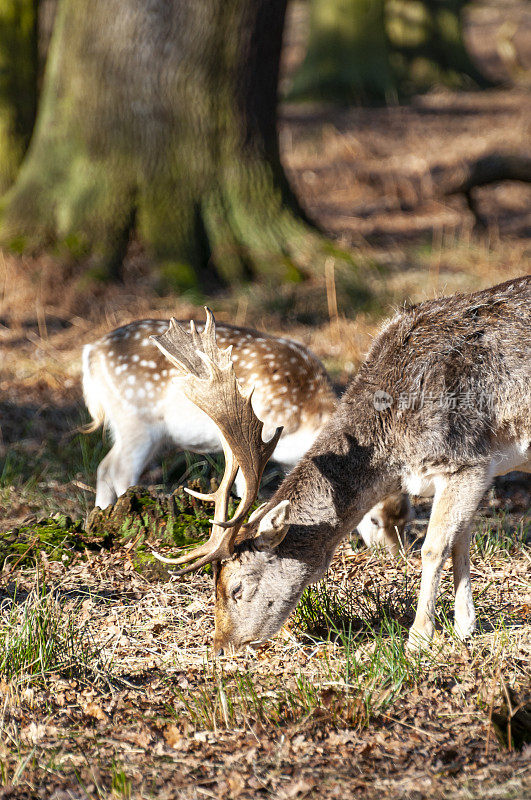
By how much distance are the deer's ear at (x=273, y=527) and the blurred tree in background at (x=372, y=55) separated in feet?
49.1

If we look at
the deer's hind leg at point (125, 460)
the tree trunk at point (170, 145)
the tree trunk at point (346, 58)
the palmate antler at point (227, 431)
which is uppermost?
the tree trunk at point (346, 58)

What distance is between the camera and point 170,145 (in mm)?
8594

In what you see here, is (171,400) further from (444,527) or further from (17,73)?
(17,73)

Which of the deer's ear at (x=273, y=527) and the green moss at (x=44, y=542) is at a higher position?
the deer's ear at (x=273, y=527)

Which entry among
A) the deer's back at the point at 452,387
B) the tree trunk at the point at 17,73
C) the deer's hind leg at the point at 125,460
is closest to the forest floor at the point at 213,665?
the deer's hind leg at the point at 125,460

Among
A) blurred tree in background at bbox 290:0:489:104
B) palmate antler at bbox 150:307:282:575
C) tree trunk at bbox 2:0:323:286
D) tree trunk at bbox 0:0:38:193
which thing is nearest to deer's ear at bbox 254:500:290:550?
palmate antler at bbox 150:307:282:575

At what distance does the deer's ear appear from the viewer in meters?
3.81

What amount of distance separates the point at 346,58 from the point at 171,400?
13915 mm

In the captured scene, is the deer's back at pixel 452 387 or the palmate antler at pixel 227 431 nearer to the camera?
the palmate antler at pixel 227 431

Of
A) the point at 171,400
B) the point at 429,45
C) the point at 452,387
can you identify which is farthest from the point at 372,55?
the point at 452,387

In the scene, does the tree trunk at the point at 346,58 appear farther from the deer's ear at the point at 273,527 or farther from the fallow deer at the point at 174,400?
the deer's ear at the point at 273,527

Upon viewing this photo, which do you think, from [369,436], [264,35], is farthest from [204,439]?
[264,35]

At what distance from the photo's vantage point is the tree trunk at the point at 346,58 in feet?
58.0

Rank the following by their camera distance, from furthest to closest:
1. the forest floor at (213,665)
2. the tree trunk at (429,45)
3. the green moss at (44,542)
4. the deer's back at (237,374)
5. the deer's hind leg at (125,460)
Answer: the tree trunk at (429,45), the deer's back at (237,374), the deer's hind leg at (125,460), the green moss at (44,542), the forest floor at (213,665)
